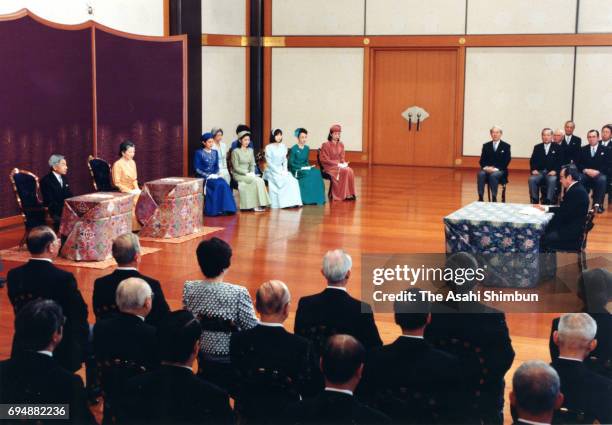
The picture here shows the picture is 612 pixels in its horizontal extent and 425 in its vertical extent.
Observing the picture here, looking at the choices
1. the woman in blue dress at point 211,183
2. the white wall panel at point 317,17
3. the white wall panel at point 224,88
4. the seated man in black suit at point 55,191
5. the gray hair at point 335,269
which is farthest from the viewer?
the white wall panel at point 317,17

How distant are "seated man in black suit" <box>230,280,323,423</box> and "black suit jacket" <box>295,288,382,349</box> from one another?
0.42 meters

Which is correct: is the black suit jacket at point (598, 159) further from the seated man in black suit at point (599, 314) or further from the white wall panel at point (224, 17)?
the seated man in black suit at point (599, 314)

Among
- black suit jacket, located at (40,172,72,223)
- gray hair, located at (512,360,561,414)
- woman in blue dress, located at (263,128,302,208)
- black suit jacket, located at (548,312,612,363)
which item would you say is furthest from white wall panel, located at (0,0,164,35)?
gray hair, located at (512,360,561,414)

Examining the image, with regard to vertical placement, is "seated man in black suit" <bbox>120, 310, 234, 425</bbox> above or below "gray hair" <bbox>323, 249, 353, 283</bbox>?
below

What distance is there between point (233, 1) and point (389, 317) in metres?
10.9

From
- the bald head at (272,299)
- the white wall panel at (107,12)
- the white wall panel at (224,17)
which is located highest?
the white wall panel at (224,17)

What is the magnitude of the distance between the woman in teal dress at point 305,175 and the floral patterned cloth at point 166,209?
9.29 feet

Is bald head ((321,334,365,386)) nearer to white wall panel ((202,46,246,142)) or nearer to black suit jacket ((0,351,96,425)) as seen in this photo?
black suit jacket ((0,351,96,425))

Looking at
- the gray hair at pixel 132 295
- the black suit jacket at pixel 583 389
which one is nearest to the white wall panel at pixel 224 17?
the gray hair at pixel 132 295

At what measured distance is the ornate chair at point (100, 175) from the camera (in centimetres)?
1023

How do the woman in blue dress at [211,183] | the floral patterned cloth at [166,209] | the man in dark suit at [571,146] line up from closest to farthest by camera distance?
the floral patterned cloth at [166,209] → the woman in blue dress at [211,183] → the man in dark suit at [571,146]

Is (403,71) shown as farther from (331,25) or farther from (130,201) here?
(130,201)

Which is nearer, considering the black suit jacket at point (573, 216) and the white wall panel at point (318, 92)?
the black suit jacket at point (573, 216)

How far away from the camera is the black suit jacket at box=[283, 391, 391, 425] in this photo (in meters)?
2.93
